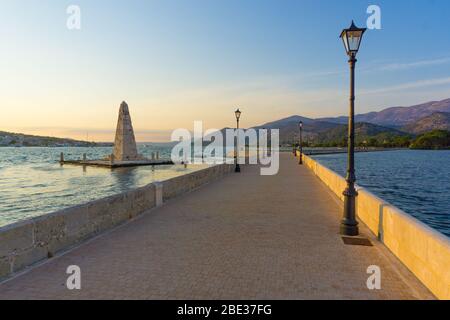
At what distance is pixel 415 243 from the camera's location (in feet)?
17.0

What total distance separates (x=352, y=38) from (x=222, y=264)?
5.94 metres

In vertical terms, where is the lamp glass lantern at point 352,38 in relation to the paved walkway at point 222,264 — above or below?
above

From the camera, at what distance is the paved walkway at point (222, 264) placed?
4.54 m

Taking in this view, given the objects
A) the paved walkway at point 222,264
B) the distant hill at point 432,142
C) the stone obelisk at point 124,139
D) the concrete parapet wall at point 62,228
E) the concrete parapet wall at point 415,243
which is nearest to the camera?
the concrete parapet wall at point 415,243

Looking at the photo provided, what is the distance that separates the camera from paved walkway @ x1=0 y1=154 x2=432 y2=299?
14.9 feet

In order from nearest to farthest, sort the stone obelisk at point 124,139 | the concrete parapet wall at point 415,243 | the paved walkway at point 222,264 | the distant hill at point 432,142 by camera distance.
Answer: the concrete parapet wall at point 415,243 → the paved walkway at point 222,264 → the stone obelisk at point 124,139 → the distant hill at point 432,142

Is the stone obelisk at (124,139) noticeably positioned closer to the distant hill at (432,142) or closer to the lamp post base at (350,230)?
the lamp post base at (350,230)

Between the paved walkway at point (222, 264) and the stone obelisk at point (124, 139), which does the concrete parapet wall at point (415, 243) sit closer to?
the paved walkway at point (222, 264)

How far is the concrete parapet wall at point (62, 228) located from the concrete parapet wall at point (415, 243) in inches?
256

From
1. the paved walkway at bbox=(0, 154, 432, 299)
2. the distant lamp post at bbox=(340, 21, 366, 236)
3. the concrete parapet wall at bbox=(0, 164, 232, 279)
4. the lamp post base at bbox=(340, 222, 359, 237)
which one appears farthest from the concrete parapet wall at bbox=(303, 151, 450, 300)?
the concrete parapet wall at bbox=(0, 164, 232, 279)

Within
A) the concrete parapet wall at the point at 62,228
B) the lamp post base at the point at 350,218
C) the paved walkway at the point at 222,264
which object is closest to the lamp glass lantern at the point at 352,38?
the lamp post base at the point at 350,218

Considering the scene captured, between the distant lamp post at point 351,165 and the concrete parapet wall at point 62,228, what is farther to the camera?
the distant lamp post at point 351,165

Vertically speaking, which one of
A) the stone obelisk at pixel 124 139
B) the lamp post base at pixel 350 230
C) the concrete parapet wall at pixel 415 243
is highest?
the stone obelisk at pixel 124 139
